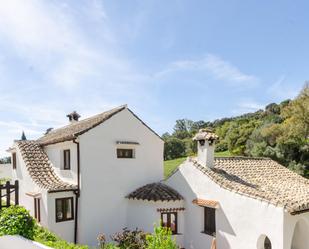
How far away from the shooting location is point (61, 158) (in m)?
19.7

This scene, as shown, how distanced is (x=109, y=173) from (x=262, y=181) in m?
9.07

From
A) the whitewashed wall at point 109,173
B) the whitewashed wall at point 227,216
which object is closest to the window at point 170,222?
the whitewashed wall at point 227,216

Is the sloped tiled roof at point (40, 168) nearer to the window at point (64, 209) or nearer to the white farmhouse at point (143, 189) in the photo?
the white farmhouse at point (143, 189)

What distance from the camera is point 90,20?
1452 centimetres

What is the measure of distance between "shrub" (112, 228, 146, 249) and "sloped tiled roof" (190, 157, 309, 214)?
15.7 feet

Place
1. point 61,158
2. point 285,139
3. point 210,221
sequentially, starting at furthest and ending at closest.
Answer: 1. point 285,139
2. point 61,158
3. point 210,221

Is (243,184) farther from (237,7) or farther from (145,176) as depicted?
(237,7)

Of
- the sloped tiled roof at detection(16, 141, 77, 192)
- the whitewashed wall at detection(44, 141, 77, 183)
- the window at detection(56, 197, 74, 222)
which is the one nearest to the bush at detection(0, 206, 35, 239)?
the sloped tiled roof at detection(16, 141, 77, 192)

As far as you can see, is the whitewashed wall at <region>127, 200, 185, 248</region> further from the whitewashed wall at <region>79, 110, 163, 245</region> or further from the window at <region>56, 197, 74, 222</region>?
the window at <region>56, 197, 74, 222</region>

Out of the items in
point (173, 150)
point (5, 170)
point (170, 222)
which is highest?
point (173, 150)

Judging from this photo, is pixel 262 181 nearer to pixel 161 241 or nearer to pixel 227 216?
pixel 227 216

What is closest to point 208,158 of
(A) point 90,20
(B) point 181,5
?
(B) point 181,5

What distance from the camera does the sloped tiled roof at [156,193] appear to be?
17312 millimetres

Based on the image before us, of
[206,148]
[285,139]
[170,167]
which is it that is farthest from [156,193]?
[170,167]
